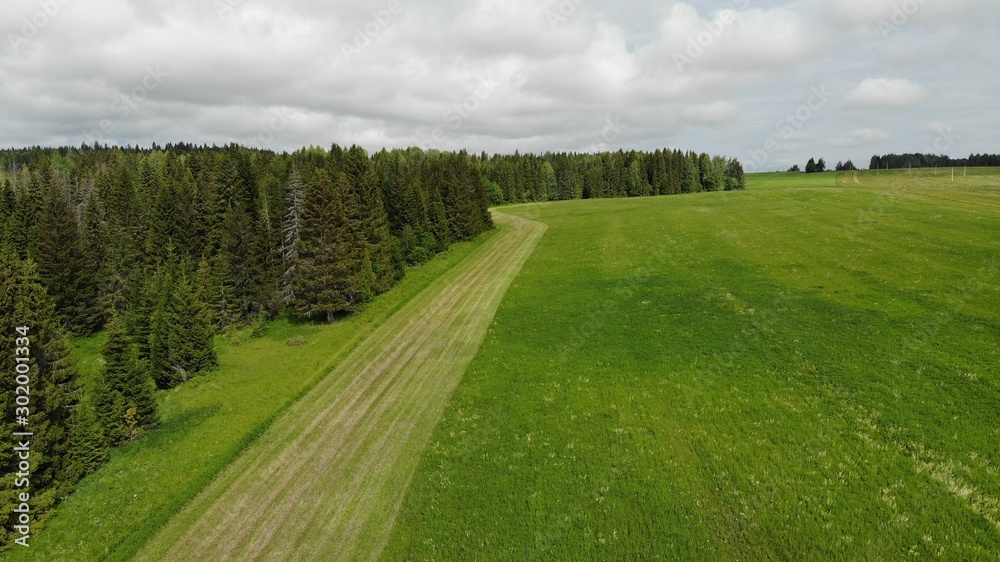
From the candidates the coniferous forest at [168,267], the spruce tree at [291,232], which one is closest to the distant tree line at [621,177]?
the coniferous forest at [168,267]

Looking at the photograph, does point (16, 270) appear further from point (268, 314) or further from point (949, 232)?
point (949, 232)

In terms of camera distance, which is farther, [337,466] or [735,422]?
[337,466]

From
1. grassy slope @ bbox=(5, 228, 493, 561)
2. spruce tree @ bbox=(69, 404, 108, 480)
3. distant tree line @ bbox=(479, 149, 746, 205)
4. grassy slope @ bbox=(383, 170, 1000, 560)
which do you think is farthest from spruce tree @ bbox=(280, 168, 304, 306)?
distant tree line @ bbox=(479, 149, 746, 205)

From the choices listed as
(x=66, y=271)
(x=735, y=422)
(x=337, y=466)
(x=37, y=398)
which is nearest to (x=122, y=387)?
(x=37, y=398)

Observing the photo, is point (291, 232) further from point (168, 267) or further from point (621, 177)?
point (621, 177)

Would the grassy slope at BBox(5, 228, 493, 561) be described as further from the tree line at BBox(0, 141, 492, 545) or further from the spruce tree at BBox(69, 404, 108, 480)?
the tree line at BBox(0, 141, 492, 545)

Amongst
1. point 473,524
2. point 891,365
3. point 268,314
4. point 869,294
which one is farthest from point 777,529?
point 268,314

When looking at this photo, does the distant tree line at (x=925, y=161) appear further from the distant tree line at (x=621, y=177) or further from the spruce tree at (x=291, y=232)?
the spruce tree at (x=291, y=232)
